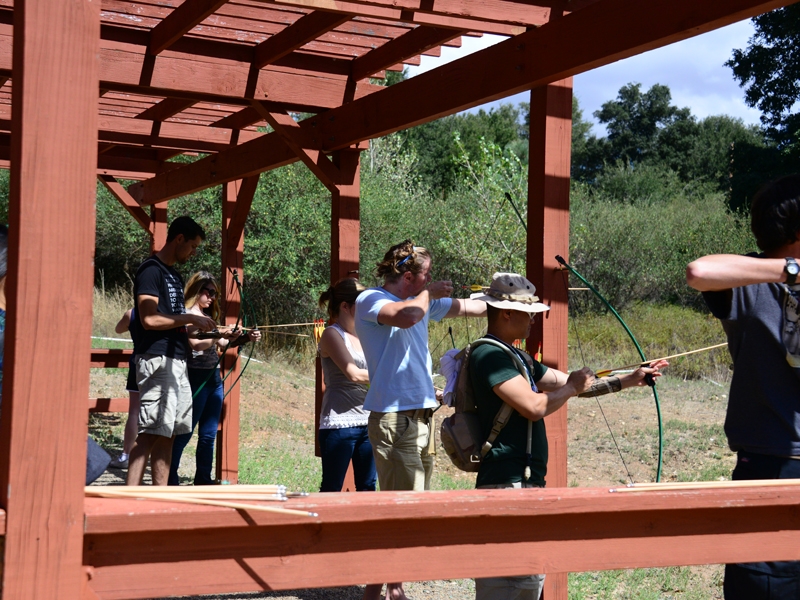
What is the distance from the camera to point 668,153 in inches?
1604

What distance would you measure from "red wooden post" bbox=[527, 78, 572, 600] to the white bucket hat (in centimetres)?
51

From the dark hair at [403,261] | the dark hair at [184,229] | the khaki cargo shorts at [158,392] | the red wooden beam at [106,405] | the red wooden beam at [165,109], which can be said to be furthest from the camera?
the red wooden beam at [106,405]

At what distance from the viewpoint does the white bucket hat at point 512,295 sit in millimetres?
2850

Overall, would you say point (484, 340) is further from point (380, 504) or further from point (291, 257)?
point (291, 257)

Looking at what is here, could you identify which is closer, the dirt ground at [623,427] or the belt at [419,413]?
the belt at [419,413]

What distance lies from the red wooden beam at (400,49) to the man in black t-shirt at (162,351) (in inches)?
54.3

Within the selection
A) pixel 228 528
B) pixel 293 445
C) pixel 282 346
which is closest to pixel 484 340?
pixel 228 528

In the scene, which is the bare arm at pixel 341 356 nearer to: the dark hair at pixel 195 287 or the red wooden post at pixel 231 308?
the dark hair at pixel 195 287

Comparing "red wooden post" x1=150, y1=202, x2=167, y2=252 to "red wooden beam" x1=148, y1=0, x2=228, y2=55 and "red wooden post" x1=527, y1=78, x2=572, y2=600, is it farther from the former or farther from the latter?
"red wooden post" x1=527, y1=78, x2=572, y2=600

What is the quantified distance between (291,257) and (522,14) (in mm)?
13389

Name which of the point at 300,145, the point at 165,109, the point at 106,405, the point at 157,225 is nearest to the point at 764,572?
the point at 300,145

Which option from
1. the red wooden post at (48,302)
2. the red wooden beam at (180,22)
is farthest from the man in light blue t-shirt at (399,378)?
the red wooden post at (48,302)

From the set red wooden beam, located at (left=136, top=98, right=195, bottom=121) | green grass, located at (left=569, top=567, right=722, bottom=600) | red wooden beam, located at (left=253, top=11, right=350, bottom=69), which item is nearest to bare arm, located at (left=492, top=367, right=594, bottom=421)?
red wooden beam, located at (left=253, top=11, right=350, bottom=69)

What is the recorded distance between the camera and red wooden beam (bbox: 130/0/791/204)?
2.70 meters
